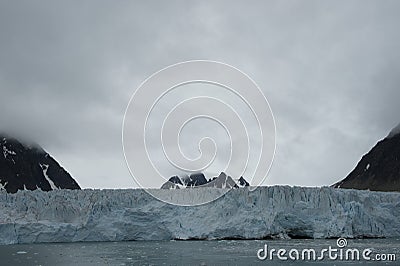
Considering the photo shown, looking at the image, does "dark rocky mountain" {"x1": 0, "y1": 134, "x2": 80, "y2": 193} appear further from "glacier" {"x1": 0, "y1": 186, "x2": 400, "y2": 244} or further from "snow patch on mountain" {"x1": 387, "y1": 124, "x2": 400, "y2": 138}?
"snow patch on mountain" {"x1": 387, "y1": 124, "x2": 400, "y2": 138}

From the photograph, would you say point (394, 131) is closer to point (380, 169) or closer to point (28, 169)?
point (380, 169)

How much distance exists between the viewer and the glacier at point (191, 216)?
96.6 ft

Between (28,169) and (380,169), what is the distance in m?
52.6

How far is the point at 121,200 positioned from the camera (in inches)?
1201

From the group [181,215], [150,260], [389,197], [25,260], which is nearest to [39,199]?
[181,215]

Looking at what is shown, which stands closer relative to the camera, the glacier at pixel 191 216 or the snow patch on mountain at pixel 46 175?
the glacier at pixel 191 216

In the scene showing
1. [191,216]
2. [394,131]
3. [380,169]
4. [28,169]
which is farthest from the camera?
[394,131]

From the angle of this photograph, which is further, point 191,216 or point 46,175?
point 46,175

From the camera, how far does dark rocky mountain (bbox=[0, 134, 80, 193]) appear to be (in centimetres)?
7162

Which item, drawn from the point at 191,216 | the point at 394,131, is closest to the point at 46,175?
the point at 191,216

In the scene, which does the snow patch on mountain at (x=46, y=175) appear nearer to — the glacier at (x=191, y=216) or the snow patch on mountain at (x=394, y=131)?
the glacier at (x=191, y=216)

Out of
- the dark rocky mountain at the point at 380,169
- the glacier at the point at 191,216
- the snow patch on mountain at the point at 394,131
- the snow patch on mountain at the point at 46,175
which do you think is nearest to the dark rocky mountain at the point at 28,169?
the snow patch on mountain at the point at 46,175

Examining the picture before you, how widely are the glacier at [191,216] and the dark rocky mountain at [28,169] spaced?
41.0 metres

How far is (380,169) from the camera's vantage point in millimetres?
78062
